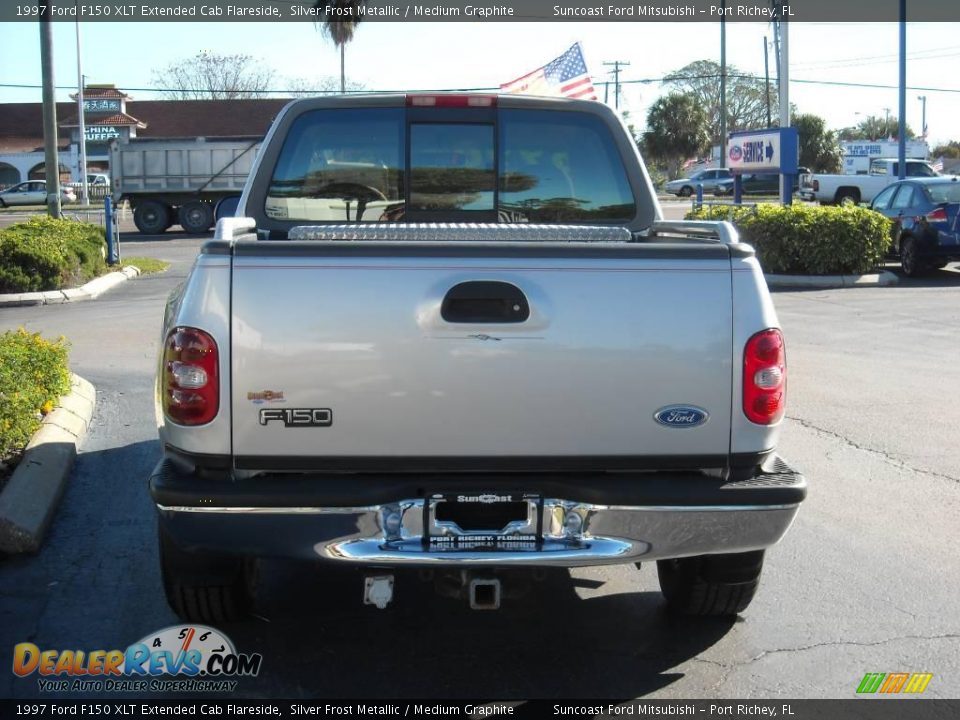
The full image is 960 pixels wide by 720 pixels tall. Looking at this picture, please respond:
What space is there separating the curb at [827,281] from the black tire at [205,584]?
571 inches

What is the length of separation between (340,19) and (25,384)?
3557 cm

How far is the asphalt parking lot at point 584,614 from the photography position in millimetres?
4062

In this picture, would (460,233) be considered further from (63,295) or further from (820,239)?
(820,239)

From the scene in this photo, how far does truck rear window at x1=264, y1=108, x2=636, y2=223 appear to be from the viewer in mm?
5461

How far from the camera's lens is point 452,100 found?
17.7 feet

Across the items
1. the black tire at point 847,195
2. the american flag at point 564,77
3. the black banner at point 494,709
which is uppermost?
the american flag at point 564,77

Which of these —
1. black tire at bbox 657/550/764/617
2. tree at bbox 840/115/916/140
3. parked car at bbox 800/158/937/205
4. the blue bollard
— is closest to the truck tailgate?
black tire at bbox 657/550/764/617

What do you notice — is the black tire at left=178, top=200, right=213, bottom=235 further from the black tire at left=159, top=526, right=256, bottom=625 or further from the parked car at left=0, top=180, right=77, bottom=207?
the black tire at left=159, top=526, right=256, bottom=625

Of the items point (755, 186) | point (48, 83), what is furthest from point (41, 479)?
point (755, 186)

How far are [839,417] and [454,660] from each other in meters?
5.19

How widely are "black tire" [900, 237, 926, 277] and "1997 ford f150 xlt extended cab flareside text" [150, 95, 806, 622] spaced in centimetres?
1600

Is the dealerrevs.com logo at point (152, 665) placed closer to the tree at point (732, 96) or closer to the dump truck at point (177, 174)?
the dump truck at point (177, 174)

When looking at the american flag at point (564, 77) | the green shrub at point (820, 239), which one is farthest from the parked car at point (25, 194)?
the american flag at point (564, 77)

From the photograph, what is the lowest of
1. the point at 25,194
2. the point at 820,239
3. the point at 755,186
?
the point at 820,239
